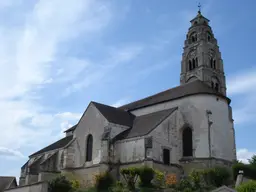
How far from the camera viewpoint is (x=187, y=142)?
105 ft

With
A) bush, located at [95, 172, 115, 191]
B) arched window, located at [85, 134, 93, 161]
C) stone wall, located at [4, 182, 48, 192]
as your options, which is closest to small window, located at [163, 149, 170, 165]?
bush, located at [95, 172, 115, 191]

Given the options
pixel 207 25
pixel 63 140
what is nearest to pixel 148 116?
pixel 63 140

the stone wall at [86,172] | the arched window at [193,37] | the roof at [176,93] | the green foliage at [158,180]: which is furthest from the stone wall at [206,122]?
the arched window at [193,37]

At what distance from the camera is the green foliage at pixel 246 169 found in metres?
27.5

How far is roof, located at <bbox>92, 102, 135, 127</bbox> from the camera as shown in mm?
32741

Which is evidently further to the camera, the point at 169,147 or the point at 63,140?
the point at 63,140

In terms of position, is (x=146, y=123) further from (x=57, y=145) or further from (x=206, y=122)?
(x=57, y=145)

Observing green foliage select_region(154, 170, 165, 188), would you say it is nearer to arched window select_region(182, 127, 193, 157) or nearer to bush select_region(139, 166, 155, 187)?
bush select_region(139, 166, 155, 187)

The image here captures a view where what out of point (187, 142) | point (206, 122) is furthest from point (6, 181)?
point (206, 122)

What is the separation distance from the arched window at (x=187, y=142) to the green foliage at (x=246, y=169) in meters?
4.69

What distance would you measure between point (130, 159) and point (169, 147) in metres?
3.78

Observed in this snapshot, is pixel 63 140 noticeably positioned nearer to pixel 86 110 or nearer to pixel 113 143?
pixel 86 110

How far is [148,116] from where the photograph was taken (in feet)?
111

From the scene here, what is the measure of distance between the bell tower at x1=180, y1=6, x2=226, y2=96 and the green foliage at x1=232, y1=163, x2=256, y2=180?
27.7 m
